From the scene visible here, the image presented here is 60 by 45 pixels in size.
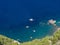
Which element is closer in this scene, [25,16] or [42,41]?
[42,41]

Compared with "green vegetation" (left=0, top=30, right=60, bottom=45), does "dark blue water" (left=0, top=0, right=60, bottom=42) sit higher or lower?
higher

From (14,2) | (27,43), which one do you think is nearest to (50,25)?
(27,43)

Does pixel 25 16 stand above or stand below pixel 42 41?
above

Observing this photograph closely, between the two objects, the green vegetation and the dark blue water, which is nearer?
the green vegetation

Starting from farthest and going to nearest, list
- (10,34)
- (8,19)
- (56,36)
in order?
1. (8,19)
2. (10,34)
3. (56,36)

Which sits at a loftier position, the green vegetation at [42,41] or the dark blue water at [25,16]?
the dark blue water at [25,16]

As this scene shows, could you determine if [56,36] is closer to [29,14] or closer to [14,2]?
[29,14]

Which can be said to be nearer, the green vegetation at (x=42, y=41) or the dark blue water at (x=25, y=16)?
the green vegetation at (x=42, y=41)

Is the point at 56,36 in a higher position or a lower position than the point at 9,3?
lower
